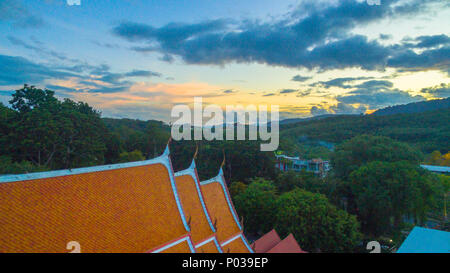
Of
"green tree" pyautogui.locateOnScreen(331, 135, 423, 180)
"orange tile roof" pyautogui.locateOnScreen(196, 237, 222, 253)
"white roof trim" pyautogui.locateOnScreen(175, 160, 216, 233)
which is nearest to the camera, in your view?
"orange tile roof" pyautogui.locateOnScreen(196, 237, 222, 253)

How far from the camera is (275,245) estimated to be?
13.6 meters

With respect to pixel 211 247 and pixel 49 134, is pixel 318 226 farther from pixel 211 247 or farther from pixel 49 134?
pixel 49 134

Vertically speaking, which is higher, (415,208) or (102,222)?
(102,222)

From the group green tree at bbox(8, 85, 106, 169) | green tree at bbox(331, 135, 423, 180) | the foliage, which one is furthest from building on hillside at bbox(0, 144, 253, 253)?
the foliage

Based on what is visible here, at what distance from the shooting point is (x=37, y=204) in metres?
6.24

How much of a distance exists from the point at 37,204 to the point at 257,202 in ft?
54.5

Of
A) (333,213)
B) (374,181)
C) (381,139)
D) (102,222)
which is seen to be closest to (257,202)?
(333,213)

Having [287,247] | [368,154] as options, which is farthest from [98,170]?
[368,154]

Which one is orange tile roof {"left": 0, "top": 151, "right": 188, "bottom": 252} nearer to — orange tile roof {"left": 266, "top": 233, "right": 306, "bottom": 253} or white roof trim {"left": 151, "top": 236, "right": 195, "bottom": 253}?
white roof trim {"left": 151, "top": 236, "right": 195, "bottom": 253}

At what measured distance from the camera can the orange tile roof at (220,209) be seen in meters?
11.7

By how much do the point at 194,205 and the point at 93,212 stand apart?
449 cm

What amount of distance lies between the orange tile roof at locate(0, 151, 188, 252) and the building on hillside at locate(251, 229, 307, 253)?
6.14 meters

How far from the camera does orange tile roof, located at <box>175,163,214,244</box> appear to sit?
1013cm
